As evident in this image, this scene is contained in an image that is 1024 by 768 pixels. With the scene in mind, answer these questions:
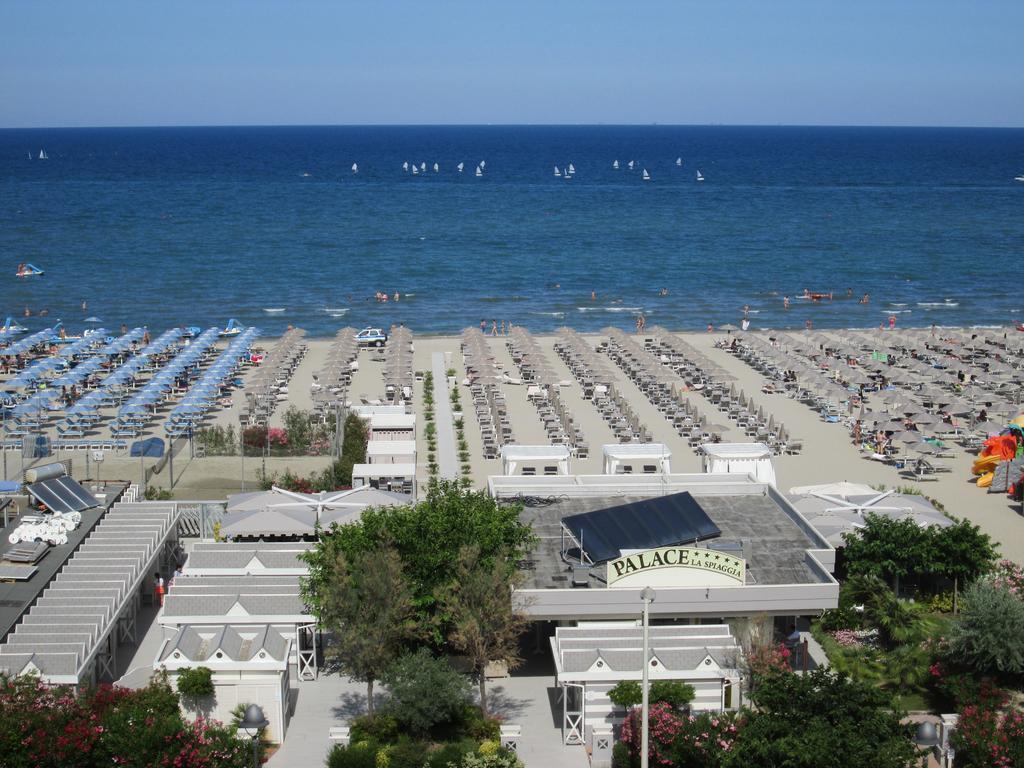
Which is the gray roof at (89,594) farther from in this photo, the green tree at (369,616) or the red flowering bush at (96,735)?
the green tree at (369,616)

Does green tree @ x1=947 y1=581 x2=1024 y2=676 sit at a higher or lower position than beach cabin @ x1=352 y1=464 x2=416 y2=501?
A: higher

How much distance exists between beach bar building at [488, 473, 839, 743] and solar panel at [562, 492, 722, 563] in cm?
2

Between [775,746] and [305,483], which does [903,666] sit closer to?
[775,746]

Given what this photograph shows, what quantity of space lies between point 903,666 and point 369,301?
43.4m

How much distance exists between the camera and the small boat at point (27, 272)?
6607cm

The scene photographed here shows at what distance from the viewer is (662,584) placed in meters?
18.6

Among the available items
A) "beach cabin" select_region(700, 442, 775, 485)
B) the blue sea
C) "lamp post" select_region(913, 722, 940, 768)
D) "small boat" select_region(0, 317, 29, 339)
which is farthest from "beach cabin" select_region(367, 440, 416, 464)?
"small boat" select_region(0, 317, 29, 339)

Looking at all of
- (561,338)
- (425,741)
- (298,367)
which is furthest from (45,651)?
(561,338)

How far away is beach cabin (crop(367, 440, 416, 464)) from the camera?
27859mm

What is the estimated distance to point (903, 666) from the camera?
17.9 m

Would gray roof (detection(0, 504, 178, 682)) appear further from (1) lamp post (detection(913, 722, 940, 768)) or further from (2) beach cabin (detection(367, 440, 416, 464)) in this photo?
(1) lamp post (detection(913, 722, 940, 768))

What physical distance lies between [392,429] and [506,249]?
4798 cm

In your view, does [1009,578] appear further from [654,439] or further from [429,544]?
[654,439]

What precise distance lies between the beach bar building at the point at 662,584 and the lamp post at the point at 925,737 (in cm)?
243
